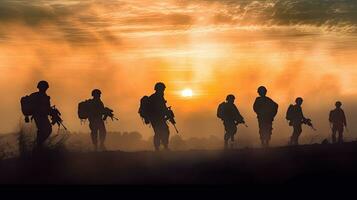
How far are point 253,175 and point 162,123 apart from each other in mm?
8468

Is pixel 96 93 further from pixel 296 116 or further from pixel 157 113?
pixel 296 116

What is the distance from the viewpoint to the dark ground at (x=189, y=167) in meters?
15.0

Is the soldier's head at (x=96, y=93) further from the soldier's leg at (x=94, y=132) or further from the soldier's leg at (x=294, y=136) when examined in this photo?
the soldier's leg at (x=294, y=136)

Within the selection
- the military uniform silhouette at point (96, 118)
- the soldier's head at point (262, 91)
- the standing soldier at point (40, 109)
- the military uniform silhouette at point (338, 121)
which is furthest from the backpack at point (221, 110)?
the standing soldier at point (40, 109)

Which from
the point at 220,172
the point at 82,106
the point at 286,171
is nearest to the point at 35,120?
the point at 82,106

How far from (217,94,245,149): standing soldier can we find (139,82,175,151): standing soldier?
8.29 ft

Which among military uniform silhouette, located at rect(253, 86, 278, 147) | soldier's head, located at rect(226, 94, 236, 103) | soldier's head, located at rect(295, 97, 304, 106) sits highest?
soldier's head, located at rect(295, 97, 304, 106)

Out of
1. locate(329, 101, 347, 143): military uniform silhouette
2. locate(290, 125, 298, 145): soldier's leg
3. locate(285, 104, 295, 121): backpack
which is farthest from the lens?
locate(329, 101, 347, 143): military uniform silhouette

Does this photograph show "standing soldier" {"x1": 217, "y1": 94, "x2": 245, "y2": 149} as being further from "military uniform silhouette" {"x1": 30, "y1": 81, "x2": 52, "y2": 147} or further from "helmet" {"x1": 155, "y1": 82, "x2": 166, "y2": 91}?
"military uniform silhouette" {"x1": 30, "y1": 81, "x2": 52, "y2": 147}

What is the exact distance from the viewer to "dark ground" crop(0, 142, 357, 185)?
590 inches

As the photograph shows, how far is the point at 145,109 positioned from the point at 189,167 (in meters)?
6.19

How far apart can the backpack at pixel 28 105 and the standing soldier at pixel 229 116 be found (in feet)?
25.1

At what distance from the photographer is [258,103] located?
2533 centimetres

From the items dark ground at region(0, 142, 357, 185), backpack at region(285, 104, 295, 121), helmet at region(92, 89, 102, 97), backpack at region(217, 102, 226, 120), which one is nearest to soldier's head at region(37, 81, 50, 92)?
dark ground at region(0, 142, 357, 185)
